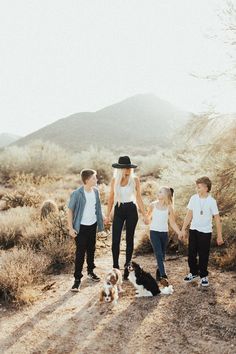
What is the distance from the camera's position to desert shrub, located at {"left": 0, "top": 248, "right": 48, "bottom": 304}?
20.1 ft

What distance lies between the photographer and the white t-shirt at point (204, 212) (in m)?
6.09

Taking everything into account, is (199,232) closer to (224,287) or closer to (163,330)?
(224,287)

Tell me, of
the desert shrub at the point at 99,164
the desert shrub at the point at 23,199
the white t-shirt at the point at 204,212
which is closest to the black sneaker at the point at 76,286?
the white t-shirt at the point at 204,212

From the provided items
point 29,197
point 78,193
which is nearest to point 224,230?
point 78,193

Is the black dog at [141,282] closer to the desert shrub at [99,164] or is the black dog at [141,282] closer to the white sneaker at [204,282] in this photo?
the white sneaker at [204,282]

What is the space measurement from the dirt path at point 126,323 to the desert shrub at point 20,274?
0.99 feet

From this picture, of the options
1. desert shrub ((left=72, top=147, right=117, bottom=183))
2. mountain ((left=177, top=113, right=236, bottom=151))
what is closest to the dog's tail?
mountain ((left=177, top=113, right=236, bottom=151))

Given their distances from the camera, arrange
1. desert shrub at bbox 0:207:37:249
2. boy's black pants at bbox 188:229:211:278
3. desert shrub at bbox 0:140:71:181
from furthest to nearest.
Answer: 1. desert shrub at bbox 0:140:71:181
2. desert shrub at bbox 0:207:37:249
3. boy's black pants at bbox 188:229:211:278

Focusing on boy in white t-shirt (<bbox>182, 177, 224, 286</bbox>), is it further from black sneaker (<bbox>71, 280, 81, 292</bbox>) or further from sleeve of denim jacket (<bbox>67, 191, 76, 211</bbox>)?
black sneaker (<bbox>71, 280, 81, 292</bbox>)

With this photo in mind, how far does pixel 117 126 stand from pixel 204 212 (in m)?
78.6

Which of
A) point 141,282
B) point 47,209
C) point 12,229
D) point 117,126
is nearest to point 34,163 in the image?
point 47,209

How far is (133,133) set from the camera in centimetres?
8181

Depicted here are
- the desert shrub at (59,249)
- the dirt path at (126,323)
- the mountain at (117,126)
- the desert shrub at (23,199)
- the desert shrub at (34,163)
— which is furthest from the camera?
the mountain at (117,126)

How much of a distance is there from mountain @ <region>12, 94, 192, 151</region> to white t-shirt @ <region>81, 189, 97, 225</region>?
203 feet
